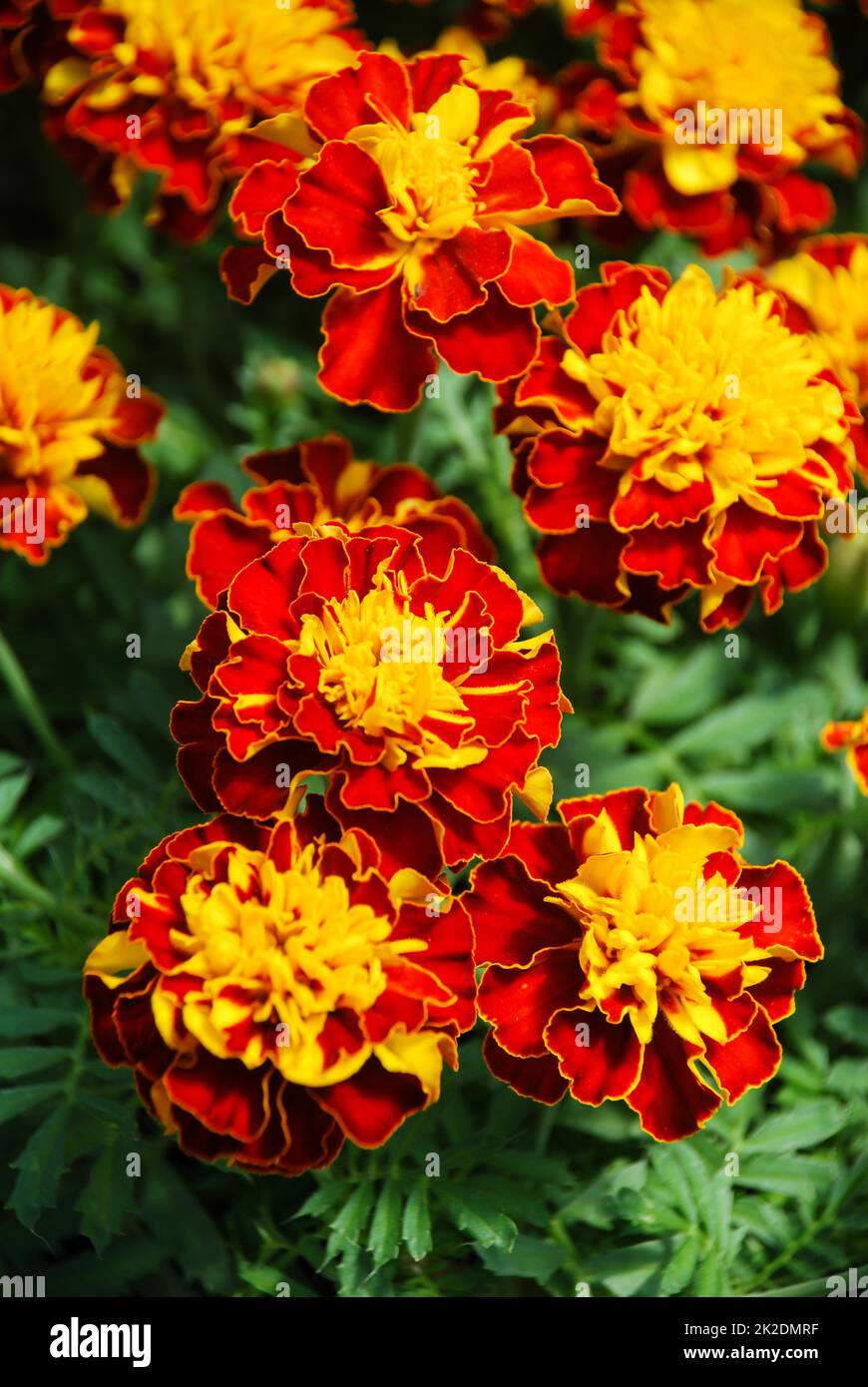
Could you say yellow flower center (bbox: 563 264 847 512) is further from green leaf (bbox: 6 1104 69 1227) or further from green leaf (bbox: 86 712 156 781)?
green leaf (bbox: 6 1104 69 1227)

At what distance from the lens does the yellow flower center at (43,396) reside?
1.37 metres

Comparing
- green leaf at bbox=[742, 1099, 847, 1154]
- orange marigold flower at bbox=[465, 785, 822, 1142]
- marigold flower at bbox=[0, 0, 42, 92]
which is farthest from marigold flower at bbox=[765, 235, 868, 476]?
marigold flower at bbox=[0, 0, 42, 92]

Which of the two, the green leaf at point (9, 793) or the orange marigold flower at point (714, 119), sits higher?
the orange marigold flower at point (714, 119)

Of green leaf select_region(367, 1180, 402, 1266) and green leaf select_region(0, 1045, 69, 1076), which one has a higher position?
green leaf select_region(0, 1045, 69, 1076)

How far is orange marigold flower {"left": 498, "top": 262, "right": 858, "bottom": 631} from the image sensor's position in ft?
4.03

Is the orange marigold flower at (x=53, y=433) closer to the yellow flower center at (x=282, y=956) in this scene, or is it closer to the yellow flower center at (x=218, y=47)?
the yellow flower center at (x=218, y=47)

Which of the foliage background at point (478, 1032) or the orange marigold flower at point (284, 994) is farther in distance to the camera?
the foliage background at point (478, 1032)

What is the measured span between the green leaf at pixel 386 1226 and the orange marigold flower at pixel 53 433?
25.7 inches

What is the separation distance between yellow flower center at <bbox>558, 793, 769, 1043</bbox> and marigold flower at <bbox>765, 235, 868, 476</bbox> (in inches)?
20.1

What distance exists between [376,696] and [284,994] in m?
0.21

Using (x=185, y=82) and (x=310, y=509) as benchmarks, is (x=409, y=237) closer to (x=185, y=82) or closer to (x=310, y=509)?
(x=310, y=509)

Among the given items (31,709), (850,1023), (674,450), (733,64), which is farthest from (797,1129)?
(733,64)

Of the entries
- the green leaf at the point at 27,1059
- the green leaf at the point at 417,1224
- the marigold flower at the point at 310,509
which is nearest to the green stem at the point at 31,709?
the marigold flower at the point at 310,509

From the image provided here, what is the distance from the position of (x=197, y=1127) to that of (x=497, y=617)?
0.43m
